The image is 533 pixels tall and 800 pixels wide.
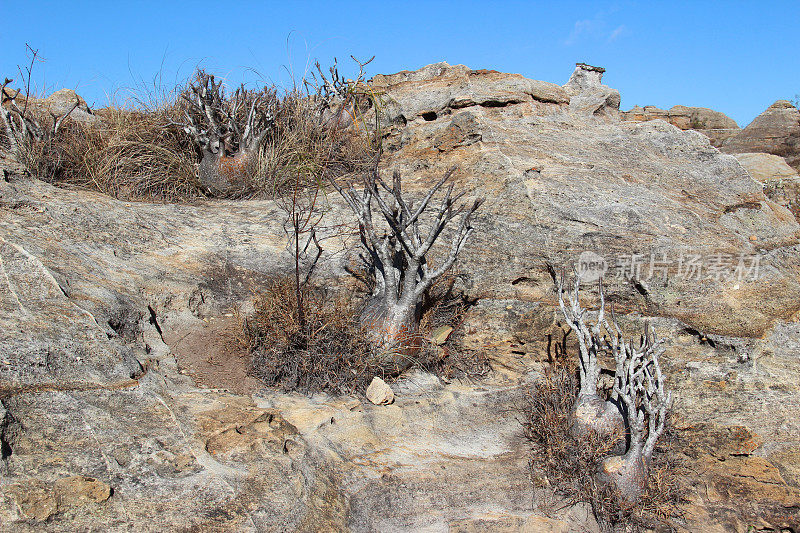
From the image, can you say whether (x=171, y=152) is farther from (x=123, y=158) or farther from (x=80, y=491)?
(x=80, y=491)

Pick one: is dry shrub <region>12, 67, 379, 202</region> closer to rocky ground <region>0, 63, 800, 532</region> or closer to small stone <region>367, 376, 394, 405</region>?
rocky ground <region>0, 63, 800, 532</region>

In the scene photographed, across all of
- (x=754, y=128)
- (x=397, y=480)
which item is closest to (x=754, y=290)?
(x=397, y=480)

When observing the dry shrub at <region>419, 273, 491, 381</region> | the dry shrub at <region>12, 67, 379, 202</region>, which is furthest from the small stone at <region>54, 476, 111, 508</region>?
the dry shrub at <region>12, 67, 379, 202</region>

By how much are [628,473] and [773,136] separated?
11.0m

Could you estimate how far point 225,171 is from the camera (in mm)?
4773

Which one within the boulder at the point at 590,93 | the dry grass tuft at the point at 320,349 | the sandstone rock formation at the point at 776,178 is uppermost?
the boulder at the point at 590,93

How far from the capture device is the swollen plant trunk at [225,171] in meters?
4.78

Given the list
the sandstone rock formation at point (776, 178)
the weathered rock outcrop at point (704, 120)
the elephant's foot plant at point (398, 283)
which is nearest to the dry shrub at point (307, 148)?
the elephant's foot plant at point (398, 283)

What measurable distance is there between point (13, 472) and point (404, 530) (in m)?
1.62

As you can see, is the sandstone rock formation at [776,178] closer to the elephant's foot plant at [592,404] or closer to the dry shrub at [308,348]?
the elephant's foot plant at [592,404]

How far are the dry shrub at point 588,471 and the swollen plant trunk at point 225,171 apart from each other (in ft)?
10.7

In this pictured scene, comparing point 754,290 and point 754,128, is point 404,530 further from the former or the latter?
point 754,128

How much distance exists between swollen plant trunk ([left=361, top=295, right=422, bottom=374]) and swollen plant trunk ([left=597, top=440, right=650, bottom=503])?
1320 millimetres

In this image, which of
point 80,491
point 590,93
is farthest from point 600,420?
point 590,93
